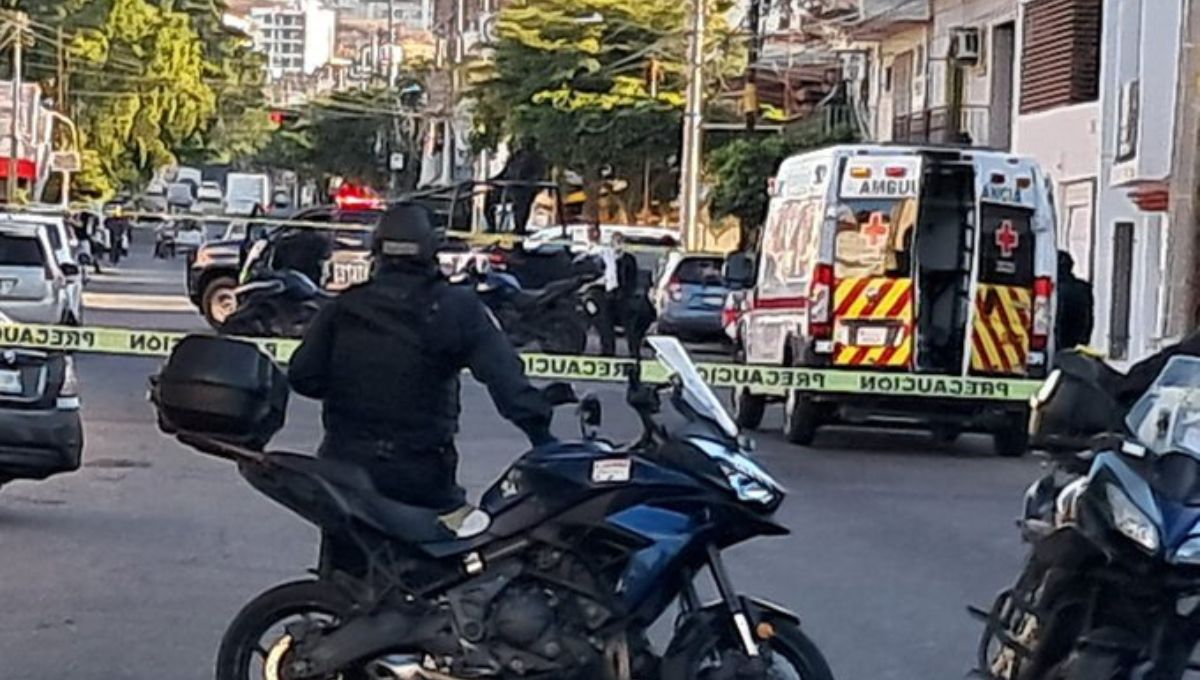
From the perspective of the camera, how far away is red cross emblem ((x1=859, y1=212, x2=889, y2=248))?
1938cm

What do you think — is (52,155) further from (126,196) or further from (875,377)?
(875,377)

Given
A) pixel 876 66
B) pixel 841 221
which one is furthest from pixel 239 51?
→ pixel 841 221

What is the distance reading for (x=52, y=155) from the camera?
63.0 m

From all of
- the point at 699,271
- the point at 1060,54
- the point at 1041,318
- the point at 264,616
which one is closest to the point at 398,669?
the point at 264,616

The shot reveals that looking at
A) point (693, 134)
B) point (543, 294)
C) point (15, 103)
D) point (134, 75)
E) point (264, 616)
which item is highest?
point (134, 75)

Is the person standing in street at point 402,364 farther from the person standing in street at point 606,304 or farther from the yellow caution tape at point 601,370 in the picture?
the person standing in street at point 606,304

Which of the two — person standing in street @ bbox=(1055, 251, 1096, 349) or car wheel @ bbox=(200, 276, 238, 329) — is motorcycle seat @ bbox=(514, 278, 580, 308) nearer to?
car wheel @ bbox=(200, 276, 238, 329)

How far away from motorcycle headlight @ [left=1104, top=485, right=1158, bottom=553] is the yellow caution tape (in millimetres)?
5385

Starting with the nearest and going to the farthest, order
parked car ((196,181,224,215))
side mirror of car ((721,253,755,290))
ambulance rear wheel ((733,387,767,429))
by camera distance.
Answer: side mirror of car ((721,253,755,290)) → ambulance rear wheel ((733,387,767,429)) → parked car ((196,181,224,215))

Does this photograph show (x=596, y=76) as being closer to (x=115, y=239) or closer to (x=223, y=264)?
(x=115, y=239)

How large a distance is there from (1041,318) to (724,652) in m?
12.7

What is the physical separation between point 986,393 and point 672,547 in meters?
9.62

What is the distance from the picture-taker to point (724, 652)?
7359mm

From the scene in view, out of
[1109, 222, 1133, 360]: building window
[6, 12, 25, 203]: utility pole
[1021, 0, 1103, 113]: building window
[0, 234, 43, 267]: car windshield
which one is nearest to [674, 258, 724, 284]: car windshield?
[1021, 0, 1103, 113]: building window
